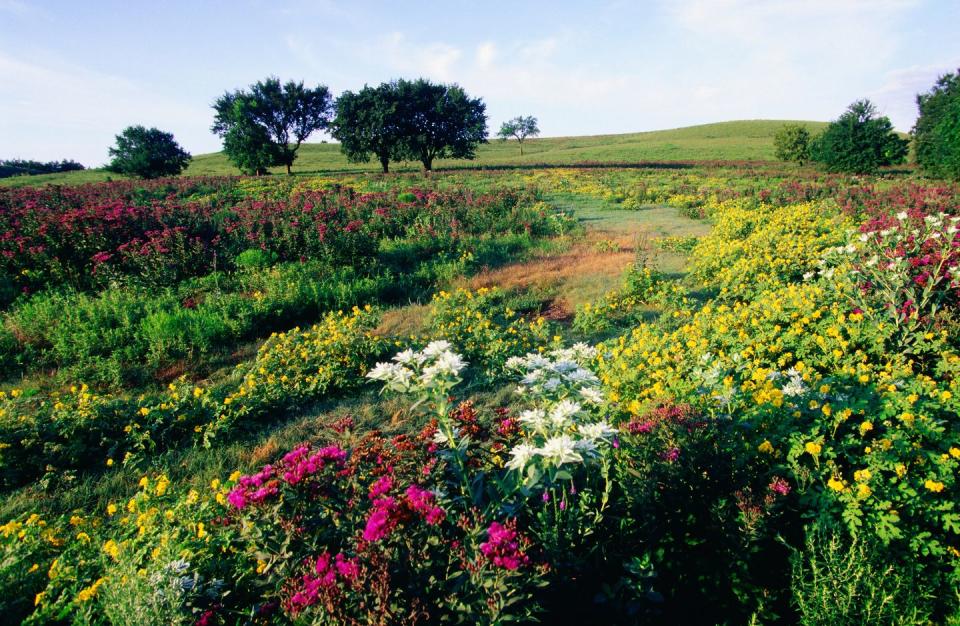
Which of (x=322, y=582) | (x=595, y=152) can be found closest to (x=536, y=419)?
(x=322, y=582)

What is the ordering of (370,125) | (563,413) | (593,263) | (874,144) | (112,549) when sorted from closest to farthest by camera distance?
(563,413)
(112,549)
(593,263)
(874,144)
(370,125)

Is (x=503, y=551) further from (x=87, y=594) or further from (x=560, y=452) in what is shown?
(x=87, y=594)

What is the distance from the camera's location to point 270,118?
46.4 metres

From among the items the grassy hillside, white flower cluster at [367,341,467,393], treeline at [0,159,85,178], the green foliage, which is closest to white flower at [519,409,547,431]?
white flower cluster at [367,341,467,393]

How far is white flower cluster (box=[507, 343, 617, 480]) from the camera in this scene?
2.09 meters

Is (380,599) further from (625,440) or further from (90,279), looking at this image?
(90,279)

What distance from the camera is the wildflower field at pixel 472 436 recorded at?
2.23 meters

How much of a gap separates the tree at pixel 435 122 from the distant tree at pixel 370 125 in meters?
0.65

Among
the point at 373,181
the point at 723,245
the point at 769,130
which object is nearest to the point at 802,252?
the point at 723,245

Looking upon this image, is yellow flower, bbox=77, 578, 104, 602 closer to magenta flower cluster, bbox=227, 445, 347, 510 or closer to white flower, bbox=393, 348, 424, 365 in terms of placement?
magenta flower cluster, bbox=227, 445, 347, 510

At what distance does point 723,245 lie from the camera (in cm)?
871

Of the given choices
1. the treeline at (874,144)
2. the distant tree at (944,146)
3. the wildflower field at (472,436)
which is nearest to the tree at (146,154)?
the wildflower field at (472,436)

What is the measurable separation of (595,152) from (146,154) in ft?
162

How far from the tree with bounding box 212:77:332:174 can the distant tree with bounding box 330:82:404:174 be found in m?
5.01
